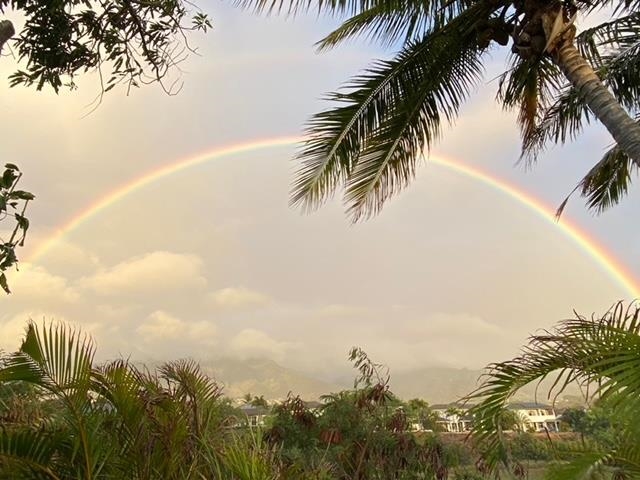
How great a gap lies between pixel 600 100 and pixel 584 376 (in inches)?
130

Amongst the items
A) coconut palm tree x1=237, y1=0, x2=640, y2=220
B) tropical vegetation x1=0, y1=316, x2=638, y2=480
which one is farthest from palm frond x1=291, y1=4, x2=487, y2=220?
tropical vegetation x1=0, y1=316, x2=638, y2=480

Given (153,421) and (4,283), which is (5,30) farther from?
(153,421)

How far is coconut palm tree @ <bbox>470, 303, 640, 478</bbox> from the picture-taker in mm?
2754

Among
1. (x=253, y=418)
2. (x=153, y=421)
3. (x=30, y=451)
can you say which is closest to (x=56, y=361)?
(x=30, y=451)

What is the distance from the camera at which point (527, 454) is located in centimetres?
1128

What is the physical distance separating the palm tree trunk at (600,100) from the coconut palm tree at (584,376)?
7.65ft

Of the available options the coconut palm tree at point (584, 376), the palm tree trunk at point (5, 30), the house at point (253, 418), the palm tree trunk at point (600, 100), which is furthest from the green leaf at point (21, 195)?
the palm tree trunk at point (600, 100)

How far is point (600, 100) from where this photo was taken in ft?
17.2

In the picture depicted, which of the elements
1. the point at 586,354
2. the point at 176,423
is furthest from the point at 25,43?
the point at 586,354

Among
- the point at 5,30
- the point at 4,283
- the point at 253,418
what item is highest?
the point at 5,30

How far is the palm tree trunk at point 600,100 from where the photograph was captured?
191 inches

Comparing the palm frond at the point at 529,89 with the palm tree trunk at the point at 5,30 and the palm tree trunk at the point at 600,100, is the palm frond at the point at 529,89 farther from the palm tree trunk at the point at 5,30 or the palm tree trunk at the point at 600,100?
the palm tree trunk at the point at 5,30

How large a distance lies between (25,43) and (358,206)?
13.4 ft

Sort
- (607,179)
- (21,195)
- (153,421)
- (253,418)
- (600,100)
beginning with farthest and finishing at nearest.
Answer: (607,179), (600,100), (253,418), (153,421), (21,195)
